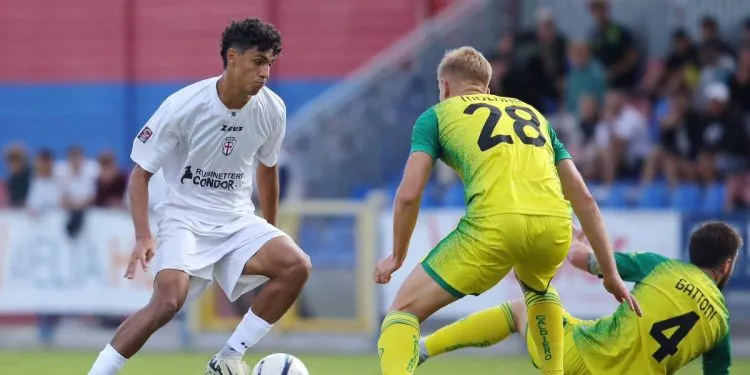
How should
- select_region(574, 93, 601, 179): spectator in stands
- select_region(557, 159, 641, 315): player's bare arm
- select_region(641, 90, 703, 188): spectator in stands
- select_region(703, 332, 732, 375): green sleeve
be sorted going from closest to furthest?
1. select_region(557, 159, 641, 315): player's bare arm
2. select_region(703, 332, 732, 375): green sleeve
3. select_region(641, 90, 703, 188): spectator in stands
4. select_region(574, 93, 601, 179): spectator in stands

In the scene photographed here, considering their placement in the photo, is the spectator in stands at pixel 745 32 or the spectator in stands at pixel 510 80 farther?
the spectator in stands at pixel 745 32

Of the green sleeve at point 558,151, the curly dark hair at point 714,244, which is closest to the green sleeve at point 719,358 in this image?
the curly dark hair at point 714,244

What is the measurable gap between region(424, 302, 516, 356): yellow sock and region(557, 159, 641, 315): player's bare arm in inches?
38.8

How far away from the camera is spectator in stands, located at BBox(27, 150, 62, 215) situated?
14.8 m

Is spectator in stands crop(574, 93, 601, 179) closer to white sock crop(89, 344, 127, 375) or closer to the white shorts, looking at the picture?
the white shorts

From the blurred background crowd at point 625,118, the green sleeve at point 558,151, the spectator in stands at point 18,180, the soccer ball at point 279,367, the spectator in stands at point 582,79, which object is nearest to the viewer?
the green sleeve at point 558,151

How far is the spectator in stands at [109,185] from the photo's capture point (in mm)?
14875

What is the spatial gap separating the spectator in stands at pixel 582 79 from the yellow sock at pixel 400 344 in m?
9.28

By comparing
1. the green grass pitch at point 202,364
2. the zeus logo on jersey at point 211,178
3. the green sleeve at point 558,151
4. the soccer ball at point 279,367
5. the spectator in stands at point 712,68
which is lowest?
the green grass pitch at point 202,364

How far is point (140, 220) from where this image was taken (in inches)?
281

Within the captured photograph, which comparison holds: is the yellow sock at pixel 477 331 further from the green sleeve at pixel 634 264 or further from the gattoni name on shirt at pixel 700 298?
the gattoni name on shirt at pixel 700 298

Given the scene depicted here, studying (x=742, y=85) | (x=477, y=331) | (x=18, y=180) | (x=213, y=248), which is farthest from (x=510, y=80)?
(x=213, y=248)

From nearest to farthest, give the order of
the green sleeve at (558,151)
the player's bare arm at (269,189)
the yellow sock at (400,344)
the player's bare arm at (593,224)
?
the yellow sock at (400,344) < the player's bare arm at (593,224) < the green sleeve at (558,151) < the player's bare arm at (269,189)

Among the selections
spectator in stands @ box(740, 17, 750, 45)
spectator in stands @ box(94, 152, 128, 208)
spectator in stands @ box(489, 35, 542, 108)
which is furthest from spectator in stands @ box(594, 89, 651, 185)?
spectator in stands @ box(94, 152, 128, 208)
